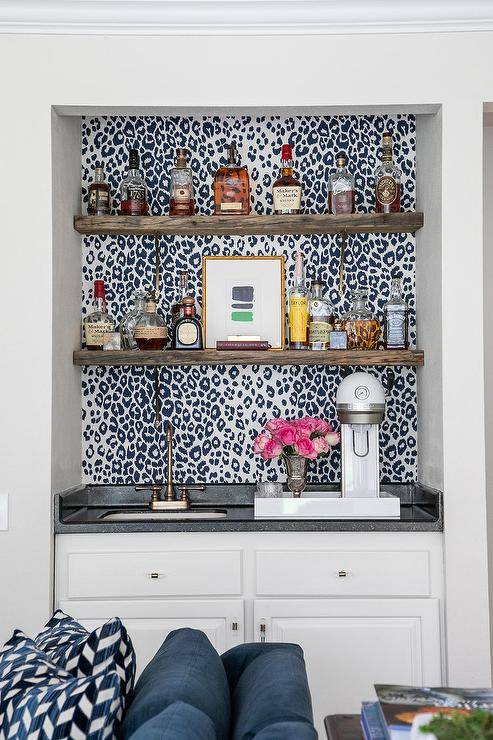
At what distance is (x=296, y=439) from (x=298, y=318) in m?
0.51

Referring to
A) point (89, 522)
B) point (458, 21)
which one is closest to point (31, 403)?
point (89, 522)

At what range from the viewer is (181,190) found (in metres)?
3.29

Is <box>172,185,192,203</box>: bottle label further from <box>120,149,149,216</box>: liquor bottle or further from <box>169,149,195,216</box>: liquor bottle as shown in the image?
<box>120,149,149,216</box>: liquor bottle

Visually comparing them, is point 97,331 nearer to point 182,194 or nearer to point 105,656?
point 182,194

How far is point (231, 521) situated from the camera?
2893mm

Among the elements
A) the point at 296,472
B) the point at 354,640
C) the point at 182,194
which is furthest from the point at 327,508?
the point at 182,194

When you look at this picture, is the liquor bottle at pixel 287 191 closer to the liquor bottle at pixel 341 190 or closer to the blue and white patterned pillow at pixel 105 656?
the liquor bottle at pixel 341 190

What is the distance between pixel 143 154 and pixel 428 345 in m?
1.43

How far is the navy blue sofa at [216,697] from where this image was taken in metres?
1.19

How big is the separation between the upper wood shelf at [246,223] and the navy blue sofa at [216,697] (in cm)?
185

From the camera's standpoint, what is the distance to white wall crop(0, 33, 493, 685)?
2967 mm

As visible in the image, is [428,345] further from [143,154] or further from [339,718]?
[339,718]

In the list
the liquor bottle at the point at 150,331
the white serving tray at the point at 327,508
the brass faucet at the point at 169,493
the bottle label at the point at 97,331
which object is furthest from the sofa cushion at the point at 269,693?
the bottle label at the point at 97,331

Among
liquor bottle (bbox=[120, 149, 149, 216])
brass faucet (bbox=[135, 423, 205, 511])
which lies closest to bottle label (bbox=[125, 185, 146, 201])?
liquor bottle (bbox=[120, 149, 149, 216])
